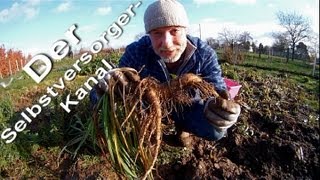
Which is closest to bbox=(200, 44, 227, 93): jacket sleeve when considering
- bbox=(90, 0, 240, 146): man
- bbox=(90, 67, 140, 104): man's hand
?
bbox=(90, 0, 240, 146): man

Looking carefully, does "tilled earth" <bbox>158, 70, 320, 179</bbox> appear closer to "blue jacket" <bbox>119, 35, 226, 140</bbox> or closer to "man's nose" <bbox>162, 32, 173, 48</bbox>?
"blue jacket" <bbox>119, 35, 226, 140</bbox>

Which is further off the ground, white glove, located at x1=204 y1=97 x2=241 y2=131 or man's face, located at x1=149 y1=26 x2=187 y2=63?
man's face, located at x1=149 y1=26 x2=187 y2=63

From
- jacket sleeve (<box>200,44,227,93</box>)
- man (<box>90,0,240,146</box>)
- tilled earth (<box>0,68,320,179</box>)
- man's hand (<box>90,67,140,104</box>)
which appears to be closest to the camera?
man's hand (<box>90,67,140,104</box>)

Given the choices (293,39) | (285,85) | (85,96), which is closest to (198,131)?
(85,96)

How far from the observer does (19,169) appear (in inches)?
89.0

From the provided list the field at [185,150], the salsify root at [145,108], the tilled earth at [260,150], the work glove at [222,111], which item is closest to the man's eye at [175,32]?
the salsify root at [145,108]

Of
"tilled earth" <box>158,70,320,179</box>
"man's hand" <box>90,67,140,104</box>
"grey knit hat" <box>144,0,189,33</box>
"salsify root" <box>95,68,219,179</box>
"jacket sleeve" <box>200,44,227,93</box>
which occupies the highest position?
"grey knit hat" <box>144,0,189,33</box>

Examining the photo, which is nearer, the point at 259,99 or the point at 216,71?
the point at 216,71

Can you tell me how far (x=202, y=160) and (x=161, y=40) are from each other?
974mm

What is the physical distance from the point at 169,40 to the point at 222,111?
1.32 ft

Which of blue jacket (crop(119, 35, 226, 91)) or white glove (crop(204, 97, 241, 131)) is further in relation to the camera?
blue jacket (crop(119, 35, 226, 91))

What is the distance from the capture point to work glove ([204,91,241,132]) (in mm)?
1634

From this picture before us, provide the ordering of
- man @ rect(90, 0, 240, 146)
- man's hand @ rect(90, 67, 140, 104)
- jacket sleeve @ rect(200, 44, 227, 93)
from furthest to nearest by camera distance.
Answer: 1. jacket sleeve @ rect(200, 44, 227, 93)
2. man @ rect(90, 0, 240, 146)
3. man's hand @ rect(90, 67, 140, 104)

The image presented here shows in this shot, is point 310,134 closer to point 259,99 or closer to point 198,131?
point 259,99
